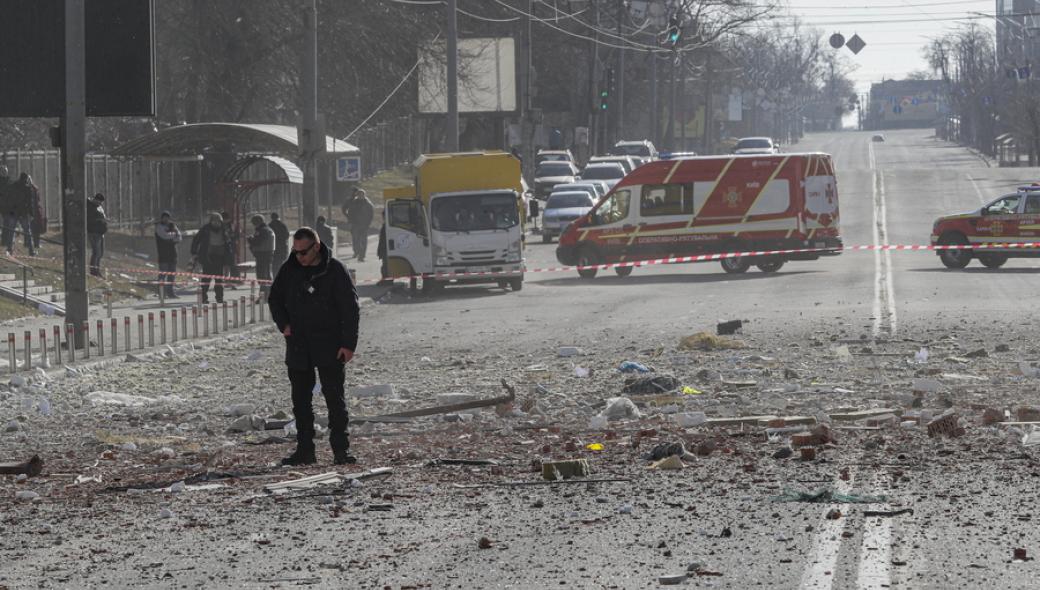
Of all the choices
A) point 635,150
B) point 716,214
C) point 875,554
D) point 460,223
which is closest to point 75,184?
point 460,223

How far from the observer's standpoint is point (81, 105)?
22.1 m

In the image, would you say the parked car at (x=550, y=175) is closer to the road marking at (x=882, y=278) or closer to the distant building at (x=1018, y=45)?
the road marking at (x=882, y=278)

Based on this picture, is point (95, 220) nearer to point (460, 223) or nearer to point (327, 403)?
point (460, 223)

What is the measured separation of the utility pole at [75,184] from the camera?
72.1 ft

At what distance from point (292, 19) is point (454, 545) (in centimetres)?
3699

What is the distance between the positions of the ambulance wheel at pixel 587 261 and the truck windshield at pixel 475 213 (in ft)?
12.1

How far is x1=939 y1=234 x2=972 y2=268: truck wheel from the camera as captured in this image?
121 ft

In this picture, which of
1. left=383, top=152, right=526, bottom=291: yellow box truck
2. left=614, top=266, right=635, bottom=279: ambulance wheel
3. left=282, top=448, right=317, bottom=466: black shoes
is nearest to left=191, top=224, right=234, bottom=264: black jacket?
left=383, top=152, right=526, bottom=291: yellow box truck

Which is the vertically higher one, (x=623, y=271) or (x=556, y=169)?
(x=556, y=169)

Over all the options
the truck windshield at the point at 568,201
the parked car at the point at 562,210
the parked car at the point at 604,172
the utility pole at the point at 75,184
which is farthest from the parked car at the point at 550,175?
the utility pole at the point at 75,184

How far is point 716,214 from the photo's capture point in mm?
37031

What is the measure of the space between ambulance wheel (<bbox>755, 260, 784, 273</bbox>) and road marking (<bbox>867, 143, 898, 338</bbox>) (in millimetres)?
2074

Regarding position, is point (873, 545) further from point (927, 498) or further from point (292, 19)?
point (292, 19)

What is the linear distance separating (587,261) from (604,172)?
28.4 m
